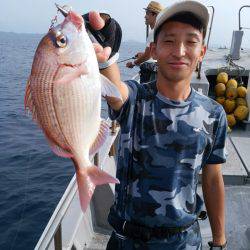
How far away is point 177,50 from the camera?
2020 mm

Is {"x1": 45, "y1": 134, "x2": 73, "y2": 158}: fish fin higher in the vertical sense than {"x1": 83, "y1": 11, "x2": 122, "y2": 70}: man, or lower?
lower

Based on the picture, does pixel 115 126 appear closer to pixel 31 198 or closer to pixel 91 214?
pixel 91 214

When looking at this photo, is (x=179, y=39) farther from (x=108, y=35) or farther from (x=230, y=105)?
(x=230, y=105)

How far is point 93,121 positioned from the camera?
1.58 metres

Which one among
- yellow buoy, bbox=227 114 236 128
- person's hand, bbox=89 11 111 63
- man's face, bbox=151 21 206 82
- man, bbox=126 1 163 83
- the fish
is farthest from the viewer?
yellow buoy, bbox=227 114 236 128

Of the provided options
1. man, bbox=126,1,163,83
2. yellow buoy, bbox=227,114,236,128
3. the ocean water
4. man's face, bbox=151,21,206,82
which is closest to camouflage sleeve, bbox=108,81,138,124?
man's face, bbox=151,21,206,82

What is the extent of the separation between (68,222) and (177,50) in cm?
184

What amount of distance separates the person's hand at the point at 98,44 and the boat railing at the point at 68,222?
1132 mm

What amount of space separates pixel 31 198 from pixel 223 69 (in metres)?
5.56

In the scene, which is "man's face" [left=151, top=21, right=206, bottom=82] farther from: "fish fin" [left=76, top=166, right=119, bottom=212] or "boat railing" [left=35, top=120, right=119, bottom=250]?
"boat railing" [left=35, top=120, right=119, bottom=250]

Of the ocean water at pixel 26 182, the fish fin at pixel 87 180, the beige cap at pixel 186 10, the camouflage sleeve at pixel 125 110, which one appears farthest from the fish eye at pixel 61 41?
the ocean water at pixel 26 182

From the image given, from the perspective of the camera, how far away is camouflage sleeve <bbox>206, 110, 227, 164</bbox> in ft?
7.25

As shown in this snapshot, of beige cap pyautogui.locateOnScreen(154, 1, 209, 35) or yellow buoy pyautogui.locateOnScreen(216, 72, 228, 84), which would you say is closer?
beige cap pyautogui.locateOnScreen(154, 1, 209, 35)

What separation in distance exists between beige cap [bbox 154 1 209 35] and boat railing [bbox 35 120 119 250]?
1355 mm
